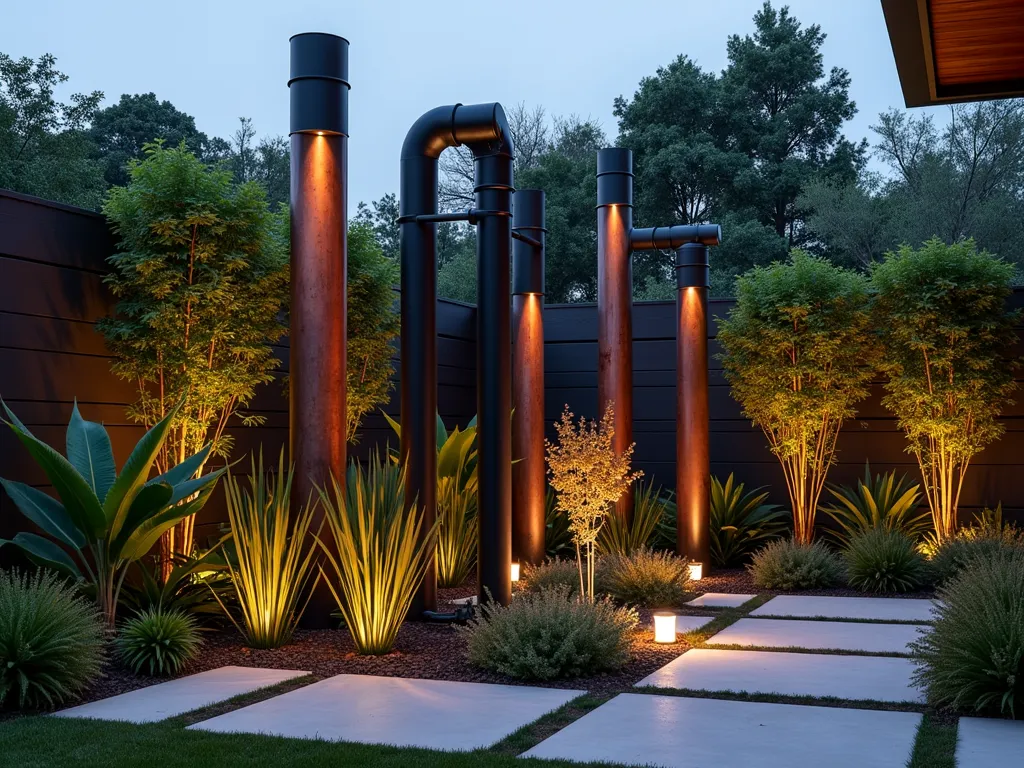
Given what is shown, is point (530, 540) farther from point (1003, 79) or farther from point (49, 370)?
point (1003, 79)

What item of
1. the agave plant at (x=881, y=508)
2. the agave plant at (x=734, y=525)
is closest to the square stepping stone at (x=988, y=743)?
the agave plant at (x=881, y=508)

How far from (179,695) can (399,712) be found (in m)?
0.98

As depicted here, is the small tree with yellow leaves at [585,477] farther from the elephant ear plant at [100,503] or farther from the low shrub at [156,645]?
the low shrub at [156,645]

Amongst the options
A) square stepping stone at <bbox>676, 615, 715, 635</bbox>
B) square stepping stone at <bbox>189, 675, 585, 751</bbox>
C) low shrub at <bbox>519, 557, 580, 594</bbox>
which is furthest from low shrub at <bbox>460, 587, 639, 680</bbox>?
low shrub at <bbox>519, 557, 580, 594</bbox>

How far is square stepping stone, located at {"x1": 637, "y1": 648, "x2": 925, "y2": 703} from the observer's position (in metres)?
4.31

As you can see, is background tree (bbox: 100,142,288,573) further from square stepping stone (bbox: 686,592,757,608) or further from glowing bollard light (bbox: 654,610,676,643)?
square stepping stone (bbox: 686,592,757,608)

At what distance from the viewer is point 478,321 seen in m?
5.64

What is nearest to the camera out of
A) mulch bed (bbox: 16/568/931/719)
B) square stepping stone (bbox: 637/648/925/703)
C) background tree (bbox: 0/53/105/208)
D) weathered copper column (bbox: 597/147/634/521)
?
square stepping stone (bbox: 637/648/925/703)

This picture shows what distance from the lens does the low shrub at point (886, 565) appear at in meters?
7.45

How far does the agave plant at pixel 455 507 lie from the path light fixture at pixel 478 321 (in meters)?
1.10

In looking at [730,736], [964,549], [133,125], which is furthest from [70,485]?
[133,125]

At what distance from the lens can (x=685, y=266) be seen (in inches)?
329

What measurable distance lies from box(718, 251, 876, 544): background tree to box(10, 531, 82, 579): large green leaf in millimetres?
5748

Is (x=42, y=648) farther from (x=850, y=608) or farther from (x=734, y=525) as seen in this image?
(x=734, y=525)
